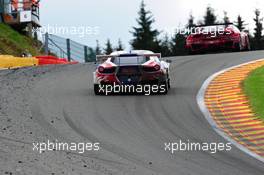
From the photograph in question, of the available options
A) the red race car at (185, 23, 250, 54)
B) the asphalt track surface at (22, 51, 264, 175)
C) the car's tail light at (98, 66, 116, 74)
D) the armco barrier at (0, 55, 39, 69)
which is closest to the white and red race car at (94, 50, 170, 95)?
the car's tail light at (98, 66, 116, 74)

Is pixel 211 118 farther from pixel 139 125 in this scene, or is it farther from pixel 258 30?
pixel 258 30

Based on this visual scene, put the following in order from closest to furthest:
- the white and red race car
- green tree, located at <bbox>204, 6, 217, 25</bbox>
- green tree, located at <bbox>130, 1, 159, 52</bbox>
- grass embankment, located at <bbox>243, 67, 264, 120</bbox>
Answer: grass embankment, located at <bbox>243, 67, 264, 120</bbox> < the white and red race car < green tree, located at <bbox>130, 1, 159, 52</bbox> < green tree, located at <bbox>204, 6, 217, 25</bbox>

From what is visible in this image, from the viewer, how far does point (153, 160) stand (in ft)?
29.1

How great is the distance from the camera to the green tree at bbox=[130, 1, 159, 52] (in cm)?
7339

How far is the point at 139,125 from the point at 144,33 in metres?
65.3

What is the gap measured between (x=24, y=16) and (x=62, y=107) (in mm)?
23128

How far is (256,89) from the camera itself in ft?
48.3

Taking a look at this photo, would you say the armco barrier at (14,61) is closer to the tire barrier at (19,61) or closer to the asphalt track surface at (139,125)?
the tire barrier at (19,61)

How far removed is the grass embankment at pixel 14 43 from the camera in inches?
1282

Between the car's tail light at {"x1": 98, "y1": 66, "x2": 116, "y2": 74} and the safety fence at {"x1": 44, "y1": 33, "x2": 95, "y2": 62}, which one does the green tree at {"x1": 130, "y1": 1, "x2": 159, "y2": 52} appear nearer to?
the safety fence at {"x1": 44, "y1": 33, "x2": 95, "y2": 62}

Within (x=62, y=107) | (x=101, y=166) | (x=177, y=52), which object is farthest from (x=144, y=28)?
(x=101, y=166)

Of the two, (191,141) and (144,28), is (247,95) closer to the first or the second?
(191,141)

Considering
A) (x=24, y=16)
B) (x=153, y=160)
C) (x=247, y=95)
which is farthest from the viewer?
(x=24, y=16)

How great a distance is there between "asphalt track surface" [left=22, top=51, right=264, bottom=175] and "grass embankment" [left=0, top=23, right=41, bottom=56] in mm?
14560
